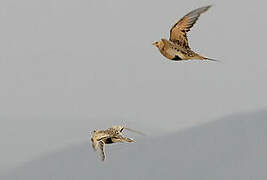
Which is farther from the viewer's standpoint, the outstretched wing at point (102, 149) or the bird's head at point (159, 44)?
the bird's head at point (159, 44)

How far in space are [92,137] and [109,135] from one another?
405 millimetres

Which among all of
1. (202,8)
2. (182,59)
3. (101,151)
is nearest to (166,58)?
(182,59)

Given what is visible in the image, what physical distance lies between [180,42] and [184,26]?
1.34 ft

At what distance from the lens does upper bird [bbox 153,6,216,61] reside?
998 centimetres

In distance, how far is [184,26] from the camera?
424 inches

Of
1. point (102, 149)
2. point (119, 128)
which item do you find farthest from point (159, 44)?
point (102, 149)

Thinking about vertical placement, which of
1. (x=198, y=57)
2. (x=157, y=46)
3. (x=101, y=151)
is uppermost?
(x=157, y=46)

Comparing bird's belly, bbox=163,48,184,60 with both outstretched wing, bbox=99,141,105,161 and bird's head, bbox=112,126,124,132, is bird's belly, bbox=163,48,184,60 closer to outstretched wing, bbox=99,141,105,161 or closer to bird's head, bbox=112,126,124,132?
bird's head, bbox=112,126,124,132

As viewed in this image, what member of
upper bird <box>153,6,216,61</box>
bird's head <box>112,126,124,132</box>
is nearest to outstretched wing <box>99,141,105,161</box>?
bird's head <box>112,126,124,132</box>

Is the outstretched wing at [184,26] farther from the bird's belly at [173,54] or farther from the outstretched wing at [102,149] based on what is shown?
the outstretched wing at [102,149]

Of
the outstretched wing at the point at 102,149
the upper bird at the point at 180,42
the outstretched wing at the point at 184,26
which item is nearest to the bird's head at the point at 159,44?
the upper bird at the point at 180,42

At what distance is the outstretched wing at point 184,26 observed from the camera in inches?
409

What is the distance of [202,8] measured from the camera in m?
10.4

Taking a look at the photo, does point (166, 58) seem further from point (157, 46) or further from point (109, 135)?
point (109, 135)
